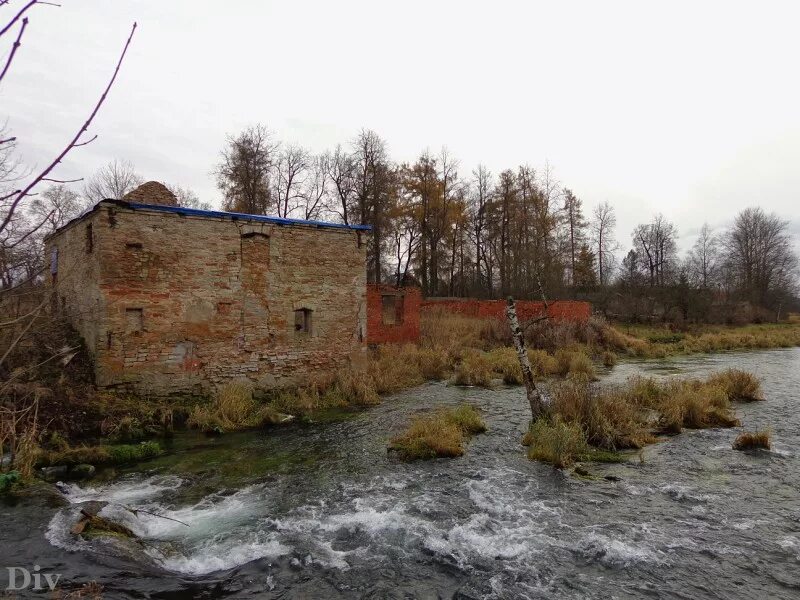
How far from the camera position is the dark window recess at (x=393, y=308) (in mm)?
22203

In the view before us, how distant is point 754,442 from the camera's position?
30.8ft

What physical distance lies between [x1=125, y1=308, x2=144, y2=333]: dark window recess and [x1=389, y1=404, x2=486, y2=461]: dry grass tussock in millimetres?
6823

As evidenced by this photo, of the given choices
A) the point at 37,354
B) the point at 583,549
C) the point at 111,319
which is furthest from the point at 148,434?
the point at 583,549

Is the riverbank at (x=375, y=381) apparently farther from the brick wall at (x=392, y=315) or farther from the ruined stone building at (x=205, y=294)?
the brick wall at (x=392, y=315)

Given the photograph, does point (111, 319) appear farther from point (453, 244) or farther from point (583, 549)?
point (453, 244)

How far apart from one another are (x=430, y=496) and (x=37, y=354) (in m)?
10.5

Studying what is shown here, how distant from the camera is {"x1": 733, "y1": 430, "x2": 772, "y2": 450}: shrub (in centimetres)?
935

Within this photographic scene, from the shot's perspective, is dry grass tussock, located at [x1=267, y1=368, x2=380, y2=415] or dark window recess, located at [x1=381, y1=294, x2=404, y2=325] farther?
dark window recess, located at [x1=381, y1=294, x2=404, y2=325]

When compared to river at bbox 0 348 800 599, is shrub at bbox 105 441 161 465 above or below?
above

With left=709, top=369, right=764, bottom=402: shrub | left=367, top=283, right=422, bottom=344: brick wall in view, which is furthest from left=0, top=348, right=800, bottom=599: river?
left=367, top=283, right=422, bottom=344: brick wall

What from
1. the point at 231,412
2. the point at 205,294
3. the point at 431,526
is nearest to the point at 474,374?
the point at 231,412

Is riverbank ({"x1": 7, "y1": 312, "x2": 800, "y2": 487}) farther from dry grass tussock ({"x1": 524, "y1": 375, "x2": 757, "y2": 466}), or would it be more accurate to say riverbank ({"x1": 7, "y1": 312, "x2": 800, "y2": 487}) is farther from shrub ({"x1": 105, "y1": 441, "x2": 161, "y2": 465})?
dry grass tussock ({"x1": 524, "y1": 375, "x2": 757, "y2": 466})

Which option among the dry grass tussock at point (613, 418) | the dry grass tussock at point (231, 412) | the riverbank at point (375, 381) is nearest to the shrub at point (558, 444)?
the dry grass tussock at point (613, 418)

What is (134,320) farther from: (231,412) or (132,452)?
(132,452)
